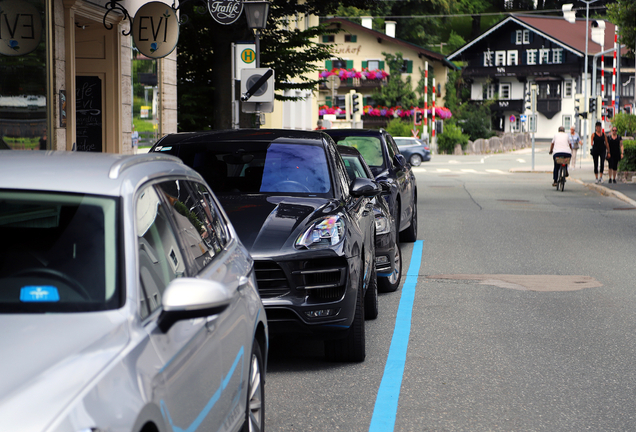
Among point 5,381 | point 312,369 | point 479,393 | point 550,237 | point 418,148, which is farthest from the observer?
point 418,148

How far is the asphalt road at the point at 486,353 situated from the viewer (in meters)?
5.03

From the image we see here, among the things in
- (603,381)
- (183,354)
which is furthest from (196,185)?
(603,381)

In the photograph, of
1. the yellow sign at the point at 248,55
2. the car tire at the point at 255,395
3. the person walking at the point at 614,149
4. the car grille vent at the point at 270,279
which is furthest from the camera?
the person walking at the point at 614,149

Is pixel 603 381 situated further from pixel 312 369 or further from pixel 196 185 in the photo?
pixel 196 185

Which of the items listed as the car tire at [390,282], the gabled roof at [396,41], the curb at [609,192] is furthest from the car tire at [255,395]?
the gabled roof at [396,41]

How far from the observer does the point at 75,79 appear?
1442cm

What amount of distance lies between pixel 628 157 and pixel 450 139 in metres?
36.1

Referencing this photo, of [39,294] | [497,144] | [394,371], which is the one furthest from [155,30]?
[497,144]

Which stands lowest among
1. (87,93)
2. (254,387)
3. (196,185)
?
(254,387)

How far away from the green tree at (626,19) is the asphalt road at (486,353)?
55.9ft

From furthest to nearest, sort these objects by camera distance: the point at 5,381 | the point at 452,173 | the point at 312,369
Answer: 1. the point at 452,173
2. the point at 312,369
3. the point at 5,381

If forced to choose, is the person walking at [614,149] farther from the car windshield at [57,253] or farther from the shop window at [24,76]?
the car windshield at [57,253]

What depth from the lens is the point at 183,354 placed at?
2869 millimetres

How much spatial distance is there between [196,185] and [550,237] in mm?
11036
